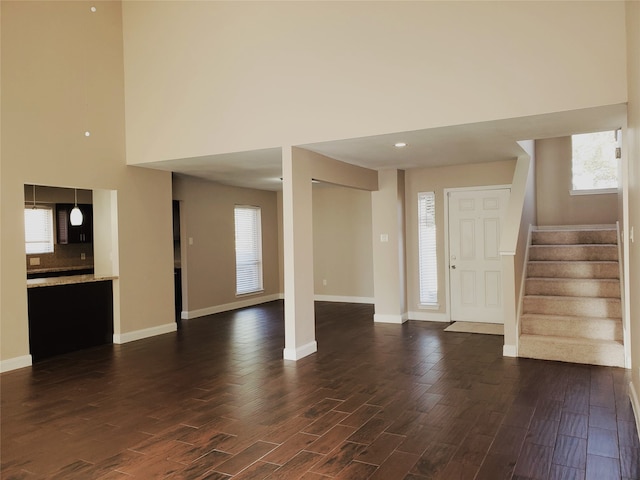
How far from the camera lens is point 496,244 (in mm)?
6988

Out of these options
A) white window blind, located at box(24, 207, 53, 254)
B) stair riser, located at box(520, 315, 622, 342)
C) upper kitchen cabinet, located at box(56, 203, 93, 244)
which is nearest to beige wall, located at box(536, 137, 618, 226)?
stair riser, located at box(520, 315, 622, 342)

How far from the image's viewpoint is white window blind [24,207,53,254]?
789 centimetres

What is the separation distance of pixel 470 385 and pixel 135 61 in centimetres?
578

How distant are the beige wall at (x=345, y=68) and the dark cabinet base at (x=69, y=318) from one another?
189 cm

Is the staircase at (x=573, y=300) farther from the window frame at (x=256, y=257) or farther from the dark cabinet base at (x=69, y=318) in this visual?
the window frame at (x=256, y=257)

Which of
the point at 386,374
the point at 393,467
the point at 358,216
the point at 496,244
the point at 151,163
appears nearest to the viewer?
the point at 393,467

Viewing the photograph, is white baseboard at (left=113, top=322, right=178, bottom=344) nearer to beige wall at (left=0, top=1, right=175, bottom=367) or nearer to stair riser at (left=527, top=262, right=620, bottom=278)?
beige wall at (left=0, top=1, right=175, bottom=367)

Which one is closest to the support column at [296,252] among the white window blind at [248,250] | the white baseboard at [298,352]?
the white baseboard at [298,352]

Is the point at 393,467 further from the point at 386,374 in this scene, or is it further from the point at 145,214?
the point at 145,214

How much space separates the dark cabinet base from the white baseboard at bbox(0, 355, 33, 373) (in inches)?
6.1

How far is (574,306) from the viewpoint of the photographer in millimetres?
5402

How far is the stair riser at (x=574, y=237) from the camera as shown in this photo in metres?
6.37

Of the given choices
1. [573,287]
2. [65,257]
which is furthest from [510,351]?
[65,257]

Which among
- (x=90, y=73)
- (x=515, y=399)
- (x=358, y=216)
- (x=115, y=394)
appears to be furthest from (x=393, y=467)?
(x=358, y=216)
